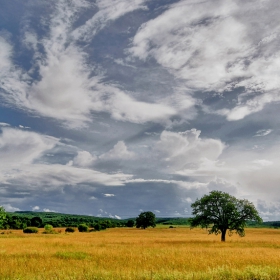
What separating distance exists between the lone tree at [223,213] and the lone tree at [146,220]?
7682 cm

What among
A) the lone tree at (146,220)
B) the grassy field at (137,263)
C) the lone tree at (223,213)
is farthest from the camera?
the lone tree at (146,220)

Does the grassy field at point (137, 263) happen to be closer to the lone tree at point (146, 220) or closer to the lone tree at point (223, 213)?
the lone tree at point (223, 213)

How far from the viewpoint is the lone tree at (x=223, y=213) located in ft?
165

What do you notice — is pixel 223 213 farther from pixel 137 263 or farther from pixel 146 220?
pixel 146 220

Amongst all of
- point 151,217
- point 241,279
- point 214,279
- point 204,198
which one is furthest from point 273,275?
point 151,217

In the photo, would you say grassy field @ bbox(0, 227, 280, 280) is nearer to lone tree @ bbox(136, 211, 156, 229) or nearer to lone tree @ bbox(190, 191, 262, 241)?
lone tree @ bbox(190, 191, 262, 241)

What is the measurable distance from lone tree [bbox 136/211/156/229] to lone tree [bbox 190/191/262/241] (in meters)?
76.8

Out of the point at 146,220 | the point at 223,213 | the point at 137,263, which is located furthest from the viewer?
the point at 146,220

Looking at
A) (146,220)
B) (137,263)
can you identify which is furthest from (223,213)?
(146,220)

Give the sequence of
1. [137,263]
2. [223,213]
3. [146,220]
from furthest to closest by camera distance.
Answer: [146,220] < [223,213] < [137,263]

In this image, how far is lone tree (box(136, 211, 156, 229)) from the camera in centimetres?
12600

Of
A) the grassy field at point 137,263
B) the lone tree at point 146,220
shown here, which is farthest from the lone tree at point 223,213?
the lone tree at point 146,220

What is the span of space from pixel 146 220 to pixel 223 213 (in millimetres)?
79761

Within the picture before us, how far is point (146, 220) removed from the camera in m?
127
